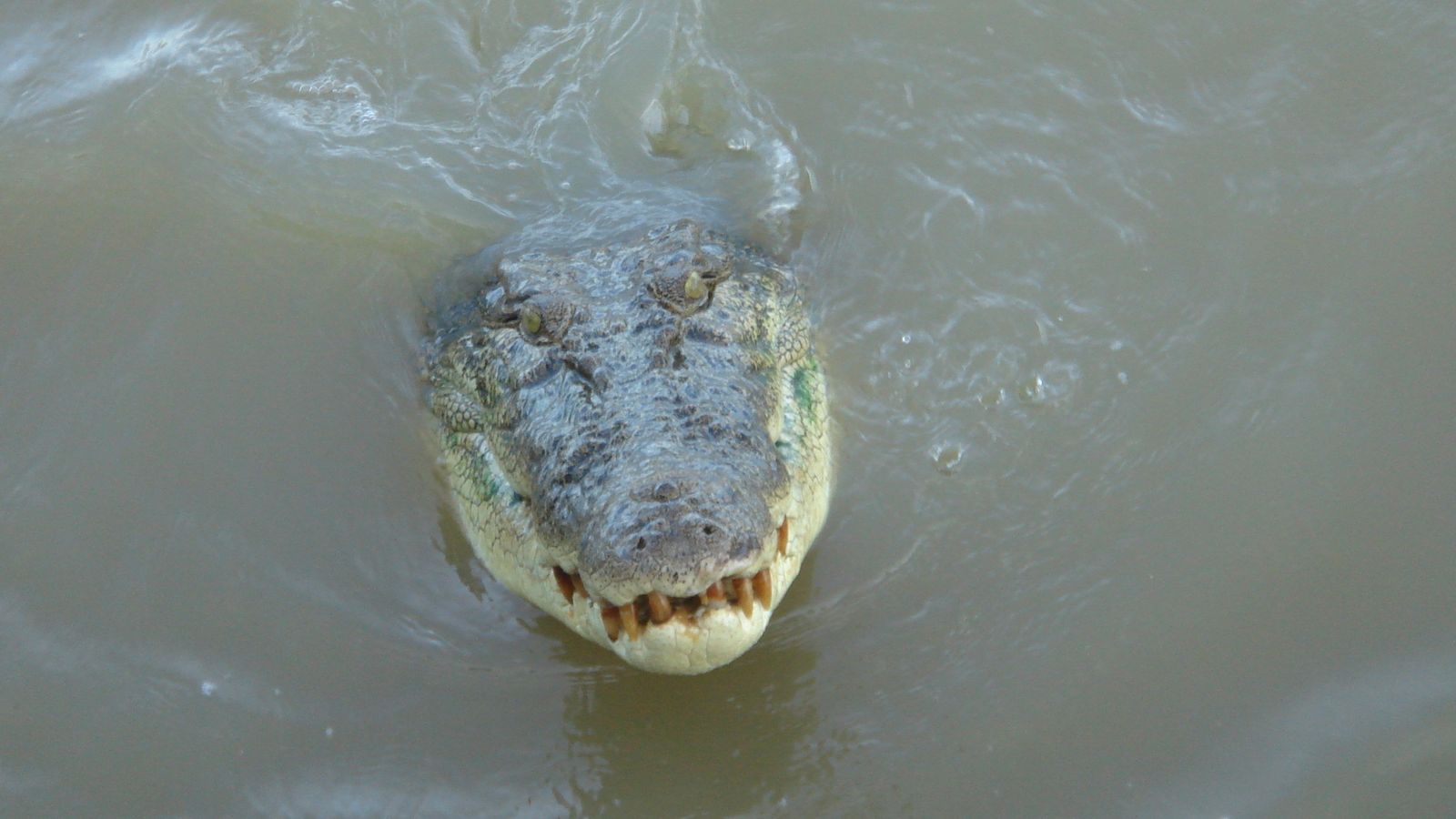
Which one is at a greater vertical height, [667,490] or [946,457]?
[667,490]

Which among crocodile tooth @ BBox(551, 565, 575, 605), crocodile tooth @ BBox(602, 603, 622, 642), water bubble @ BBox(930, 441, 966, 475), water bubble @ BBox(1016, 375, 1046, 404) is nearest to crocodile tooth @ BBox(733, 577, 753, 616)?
crocodile tooth @ BBox(602, 603, 622, 642)

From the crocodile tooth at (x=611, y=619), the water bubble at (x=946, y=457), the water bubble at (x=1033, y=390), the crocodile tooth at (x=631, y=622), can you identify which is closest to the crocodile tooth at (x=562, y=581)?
the crocodile tooth at (x=611, y=619)

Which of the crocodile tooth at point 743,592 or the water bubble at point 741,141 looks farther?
the water bubble at point 741,141

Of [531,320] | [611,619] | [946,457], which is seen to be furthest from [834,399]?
[611,619]

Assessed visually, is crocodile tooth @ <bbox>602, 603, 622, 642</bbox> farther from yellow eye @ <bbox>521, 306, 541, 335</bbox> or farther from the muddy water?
yellow eye @ <bbox>521, 306, 541, 335</bbox>

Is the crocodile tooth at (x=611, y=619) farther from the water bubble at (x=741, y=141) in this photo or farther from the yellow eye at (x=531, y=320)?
the water bubble at (x=741, y=141)

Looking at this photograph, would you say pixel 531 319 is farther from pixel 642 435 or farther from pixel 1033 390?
pixel 1033 390
